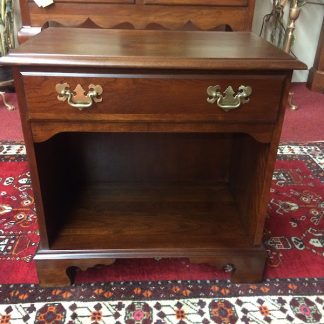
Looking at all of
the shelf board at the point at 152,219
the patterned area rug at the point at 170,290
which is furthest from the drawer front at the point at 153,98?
the patterned area rug at the point at 170,290

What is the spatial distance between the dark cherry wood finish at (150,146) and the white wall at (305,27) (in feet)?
6.12

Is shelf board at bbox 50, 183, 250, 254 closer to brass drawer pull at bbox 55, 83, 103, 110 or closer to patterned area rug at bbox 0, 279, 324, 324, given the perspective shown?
A: patterned area rug at bbox 0, 279, 324, 324

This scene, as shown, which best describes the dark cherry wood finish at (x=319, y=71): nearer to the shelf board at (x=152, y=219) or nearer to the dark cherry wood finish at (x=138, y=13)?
the dark cherry wood finish at (x=138, y=13)

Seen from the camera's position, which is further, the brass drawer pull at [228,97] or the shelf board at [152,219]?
the shelf board at [152,219]

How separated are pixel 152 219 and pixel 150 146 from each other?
0.29 meters

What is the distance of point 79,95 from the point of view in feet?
2.69

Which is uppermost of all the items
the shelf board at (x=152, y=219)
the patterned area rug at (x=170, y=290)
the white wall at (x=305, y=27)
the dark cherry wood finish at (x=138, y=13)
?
the dark cherry wood finish at (x=138, y=13)

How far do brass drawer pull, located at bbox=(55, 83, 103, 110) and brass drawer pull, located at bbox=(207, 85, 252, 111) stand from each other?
26cm

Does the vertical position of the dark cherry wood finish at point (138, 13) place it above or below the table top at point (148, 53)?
below

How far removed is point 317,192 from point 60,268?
1127 millimetres

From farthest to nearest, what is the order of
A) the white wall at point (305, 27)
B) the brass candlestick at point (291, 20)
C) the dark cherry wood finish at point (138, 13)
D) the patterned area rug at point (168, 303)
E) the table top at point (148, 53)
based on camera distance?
the white wall at point (305, 27)
the brass candlestick at point (291, 20)
the dark cherry wood finish at point (138, 13)
the patterned area rug at point (168, 303)
the table top at point (148, 53)

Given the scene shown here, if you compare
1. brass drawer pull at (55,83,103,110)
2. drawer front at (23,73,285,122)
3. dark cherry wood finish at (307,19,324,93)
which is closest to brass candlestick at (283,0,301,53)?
dark cherry wood finish at (307,19,324,93)

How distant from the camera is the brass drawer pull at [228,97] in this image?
2.75 ft

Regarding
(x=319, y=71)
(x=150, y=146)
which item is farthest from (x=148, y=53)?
(x=319, y=71)
